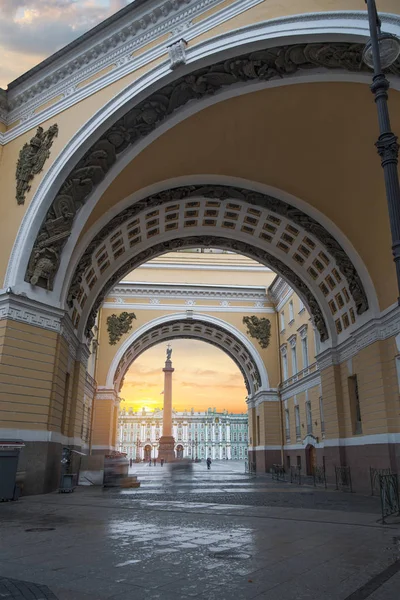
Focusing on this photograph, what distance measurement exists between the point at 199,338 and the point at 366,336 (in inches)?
958

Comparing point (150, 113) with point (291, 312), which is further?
point (291, 312)

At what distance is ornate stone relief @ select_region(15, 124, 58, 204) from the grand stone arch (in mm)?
21338

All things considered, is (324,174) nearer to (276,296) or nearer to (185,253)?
(276,296)

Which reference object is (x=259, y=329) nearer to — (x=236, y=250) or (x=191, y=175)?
(x=236, y=250)

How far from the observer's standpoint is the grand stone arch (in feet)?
118

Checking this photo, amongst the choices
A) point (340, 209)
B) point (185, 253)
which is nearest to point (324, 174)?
point (340, 209)

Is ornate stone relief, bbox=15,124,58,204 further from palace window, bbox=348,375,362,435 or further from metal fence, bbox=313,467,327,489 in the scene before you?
metal fence, bbox=313,467,327,489

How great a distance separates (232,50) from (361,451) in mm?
14932

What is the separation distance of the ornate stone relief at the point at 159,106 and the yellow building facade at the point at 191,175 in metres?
0.04

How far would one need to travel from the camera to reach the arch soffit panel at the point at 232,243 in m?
18.6

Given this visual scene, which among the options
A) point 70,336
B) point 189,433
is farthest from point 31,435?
point 189,433

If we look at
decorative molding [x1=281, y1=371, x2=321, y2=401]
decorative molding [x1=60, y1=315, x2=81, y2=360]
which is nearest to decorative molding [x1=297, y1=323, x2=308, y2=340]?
decorative molding [x1=281, y1=371, x2=321, y2=401]

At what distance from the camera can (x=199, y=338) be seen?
4147 cm

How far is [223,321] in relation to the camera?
122ft
